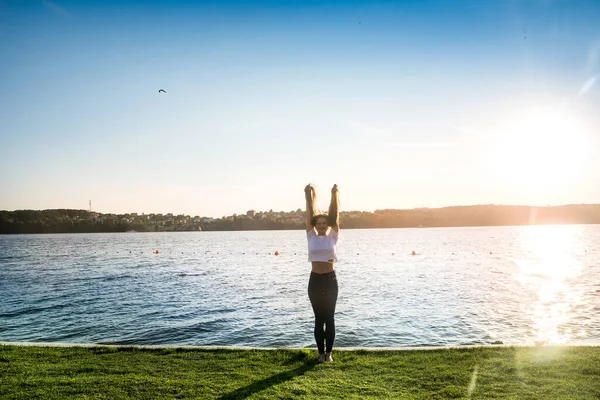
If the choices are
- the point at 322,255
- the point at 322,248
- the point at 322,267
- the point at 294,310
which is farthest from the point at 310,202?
the point at 294,310

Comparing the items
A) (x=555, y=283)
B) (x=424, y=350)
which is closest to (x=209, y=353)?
(x=424, y=350)

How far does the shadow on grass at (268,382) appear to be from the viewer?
21.9 feet

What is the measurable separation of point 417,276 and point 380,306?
15069 millimetres

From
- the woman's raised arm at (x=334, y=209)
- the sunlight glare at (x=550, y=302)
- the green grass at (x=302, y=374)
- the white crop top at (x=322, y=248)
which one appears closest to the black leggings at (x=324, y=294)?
the white crop top at (x=322, y=248)

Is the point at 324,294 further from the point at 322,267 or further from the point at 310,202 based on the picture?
the point at 310,202

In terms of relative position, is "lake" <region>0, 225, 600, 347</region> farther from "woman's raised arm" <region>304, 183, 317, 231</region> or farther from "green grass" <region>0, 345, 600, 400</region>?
"woman's raised arm" <region>304, 183, 317, 231</region>

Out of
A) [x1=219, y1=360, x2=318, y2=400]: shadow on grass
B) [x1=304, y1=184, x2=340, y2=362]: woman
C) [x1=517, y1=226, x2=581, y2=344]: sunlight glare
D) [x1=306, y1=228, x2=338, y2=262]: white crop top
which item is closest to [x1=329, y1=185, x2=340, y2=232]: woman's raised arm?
[x1=304, y1=184, x2=340, y2=362]: woman

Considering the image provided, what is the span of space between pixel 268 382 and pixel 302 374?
2.20 feet

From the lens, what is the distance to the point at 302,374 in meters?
7.57

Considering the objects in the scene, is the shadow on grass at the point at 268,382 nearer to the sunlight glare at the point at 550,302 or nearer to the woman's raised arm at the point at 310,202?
the woman's raised arm at the point at 310,202

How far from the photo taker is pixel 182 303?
73.0ft

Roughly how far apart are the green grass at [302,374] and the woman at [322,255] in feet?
3.67

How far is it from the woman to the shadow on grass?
0.83 metres

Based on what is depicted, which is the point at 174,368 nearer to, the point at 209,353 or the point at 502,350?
the point at 209,353
